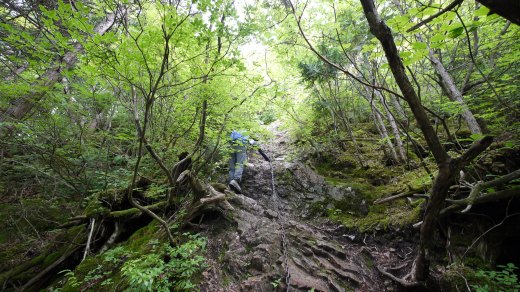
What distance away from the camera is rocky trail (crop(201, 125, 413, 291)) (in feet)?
12.1

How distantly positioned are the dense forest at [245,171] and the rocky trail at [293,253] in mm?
29

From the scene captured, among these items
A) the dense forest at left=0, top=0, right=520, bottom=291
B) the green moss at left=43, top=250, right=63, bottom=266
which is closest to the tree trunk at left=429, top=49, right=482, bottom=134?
the dense forest at left=0, top=0, right=520, bottom=291

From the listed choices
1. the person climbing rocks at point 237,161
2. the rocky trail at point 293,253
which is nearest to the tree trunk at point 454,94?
the rocky trail at point 293,253

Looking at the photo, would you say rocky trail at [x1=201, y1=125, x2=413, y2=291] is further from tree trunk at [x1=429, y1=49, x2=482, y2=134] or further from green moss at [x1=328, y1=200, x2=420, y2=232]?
tree trunk at [x1=429, y1=49, x2=482, y2=134]

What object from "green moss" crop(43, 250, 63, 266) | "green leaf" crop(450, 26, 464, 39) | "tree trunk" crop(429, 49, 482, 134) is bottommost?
"green moss" crop(43, 250, 63, 266)

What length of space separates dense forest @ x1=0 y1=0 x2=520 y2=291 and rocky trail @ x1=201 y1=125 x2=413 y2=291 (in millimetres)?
29

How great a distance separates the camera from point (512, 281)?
302 cm

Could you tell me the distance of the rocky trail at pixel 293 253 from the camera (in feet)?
12.1

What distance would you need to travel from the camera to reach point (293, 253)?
14.1 ft

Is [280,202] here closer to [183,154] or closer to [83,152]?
[183,154]

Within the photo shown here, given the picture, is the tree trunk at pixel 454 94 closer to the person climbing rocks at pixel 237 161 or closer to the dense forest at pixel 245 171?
the dense forest at pixel 245 171

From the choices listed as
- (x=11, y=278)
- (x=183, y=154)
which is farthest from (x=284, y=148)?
(x=11, y=278)

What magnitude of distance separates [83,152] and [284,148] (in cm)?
809

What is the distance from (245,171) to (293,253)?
13.3 feet
